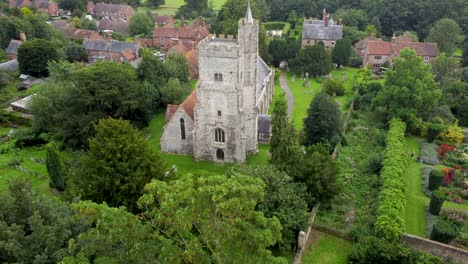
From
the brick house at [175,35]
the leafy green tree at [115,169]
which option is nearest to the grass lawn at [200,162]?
the leafy green tree at [115,169]

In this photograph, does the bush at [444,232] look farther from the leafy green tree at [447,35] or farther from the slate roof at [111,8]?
the slate roof at [111,8]

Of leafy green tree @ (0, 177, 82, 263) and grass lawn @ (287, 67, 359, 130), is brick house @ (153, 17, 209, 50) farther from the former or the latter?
leafy green tree @ (0, 177, 82, 263)

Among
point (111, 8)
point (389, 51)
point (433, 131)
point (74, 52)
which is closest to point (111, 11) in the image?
point (111, 8)

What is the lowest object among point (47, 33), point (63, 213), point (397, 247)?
point (397, 247)

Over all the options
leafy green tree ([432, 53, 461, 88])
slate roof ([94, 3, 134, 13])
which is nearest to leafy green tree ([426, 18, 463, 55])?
leafy green tree ([432, 53, 461, 88])

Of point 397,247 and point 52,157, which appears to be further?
point 52,157

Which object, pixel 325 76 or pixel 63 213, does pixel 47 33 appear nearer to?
pixel 325 76

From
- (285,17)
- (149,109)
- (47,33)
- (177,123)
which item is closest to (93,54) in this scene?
(47,33)
